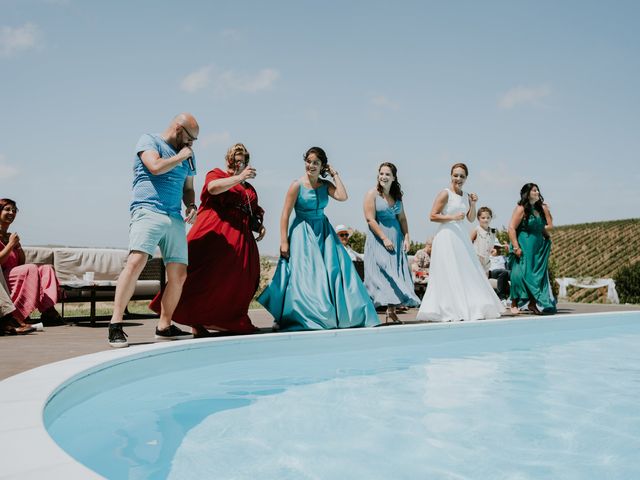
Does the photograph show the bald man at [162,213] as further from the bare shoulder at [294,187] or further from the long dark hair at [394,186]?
the long dark hair at [394,186]

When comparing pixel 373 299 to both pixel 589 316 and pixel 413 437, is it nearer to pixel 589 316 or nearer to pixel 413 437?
pixel 589 316

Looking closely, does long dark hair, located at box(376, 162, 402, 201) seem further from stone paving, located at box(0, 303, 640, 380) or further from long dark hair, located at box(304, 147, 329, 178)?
stone paving, located at box(0, 303, 640, 380)

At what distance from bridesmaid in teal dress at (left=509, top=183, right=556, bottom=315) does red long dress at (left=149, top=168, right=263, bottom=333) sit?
4581 mm

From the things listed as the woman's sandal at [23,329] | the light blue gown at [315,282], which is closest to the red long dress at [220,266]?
the light blue gown at [315,282]

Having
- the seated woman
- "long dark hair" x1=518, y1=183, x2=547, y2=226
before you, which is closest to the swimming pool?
the seated woman

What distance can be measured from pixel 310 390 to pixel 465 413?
0.95 metres

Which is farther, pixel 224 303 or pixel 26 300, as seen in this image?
pixel 26 300

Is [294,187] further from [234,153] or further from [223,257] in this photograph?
[223,257]

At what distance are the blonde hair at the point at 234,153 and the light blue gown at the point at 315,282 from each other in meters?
0.73

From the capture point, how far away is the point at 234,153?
525 cm

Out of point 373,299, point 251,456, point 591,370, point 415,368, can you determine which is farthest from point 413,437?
point 373,299

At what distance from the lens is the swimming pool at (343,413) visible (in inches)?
85.8

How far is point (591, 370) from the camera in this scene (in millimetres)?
4488

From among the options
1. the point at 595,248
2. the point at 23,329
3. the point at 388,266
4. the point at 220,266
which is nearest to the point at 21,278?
the point at 23,329
